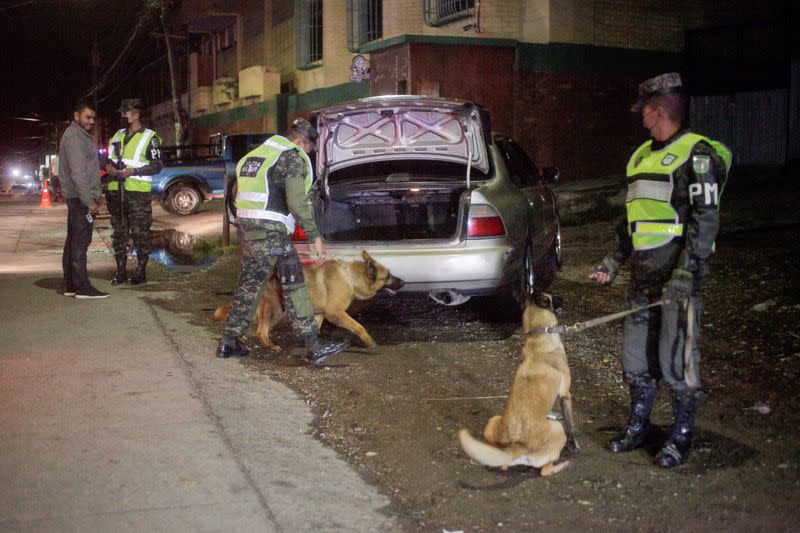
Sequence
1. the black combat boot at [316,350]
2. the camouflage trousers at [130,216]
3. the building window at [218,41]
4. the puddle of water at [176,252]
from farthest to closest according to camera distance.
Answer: the building window at [218,41] < the puddle of water at [176,252] < the camouflage trousers at [130,216] < the black combat boot at [316,350]

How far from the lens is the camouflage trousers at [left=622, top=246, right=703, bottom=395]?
4301mm

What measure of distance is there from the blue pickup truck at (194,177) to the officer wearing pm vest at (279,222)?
14403mm

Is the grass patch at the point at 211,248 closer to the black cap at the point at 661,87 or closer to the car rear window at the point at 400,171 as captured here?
the car rear window at the point at 400,171

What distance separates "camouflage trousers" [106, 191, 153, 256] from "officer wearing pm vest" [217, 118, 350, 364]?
12.1 feet

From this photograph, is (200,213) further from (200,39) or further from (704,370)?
(200,39)

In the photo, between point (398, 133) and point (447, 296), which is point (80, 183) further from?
point (447, 296)

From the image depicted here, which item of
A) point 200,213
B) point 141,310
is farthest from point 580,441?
point 200,213

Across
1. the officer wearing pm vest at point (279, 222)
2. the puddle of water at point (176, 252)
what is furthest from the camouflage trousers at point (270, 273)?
the puddle of water at point (176, 252)

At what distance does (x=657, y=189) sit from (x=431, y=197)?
3508 millimetres

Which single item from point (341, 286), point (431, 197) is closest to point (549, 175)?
point (431, 197)

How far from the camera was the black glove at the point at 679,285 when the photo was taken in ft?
13.8

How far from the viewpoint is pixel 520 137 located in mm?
17531

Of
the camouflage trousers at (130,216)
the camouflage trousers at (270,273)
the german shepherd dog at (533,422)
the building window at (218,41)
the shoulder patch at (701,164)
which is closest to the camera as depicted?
the german shepherd dog at (533,422)

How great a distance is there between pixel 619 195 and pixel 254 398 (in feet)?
33.7
